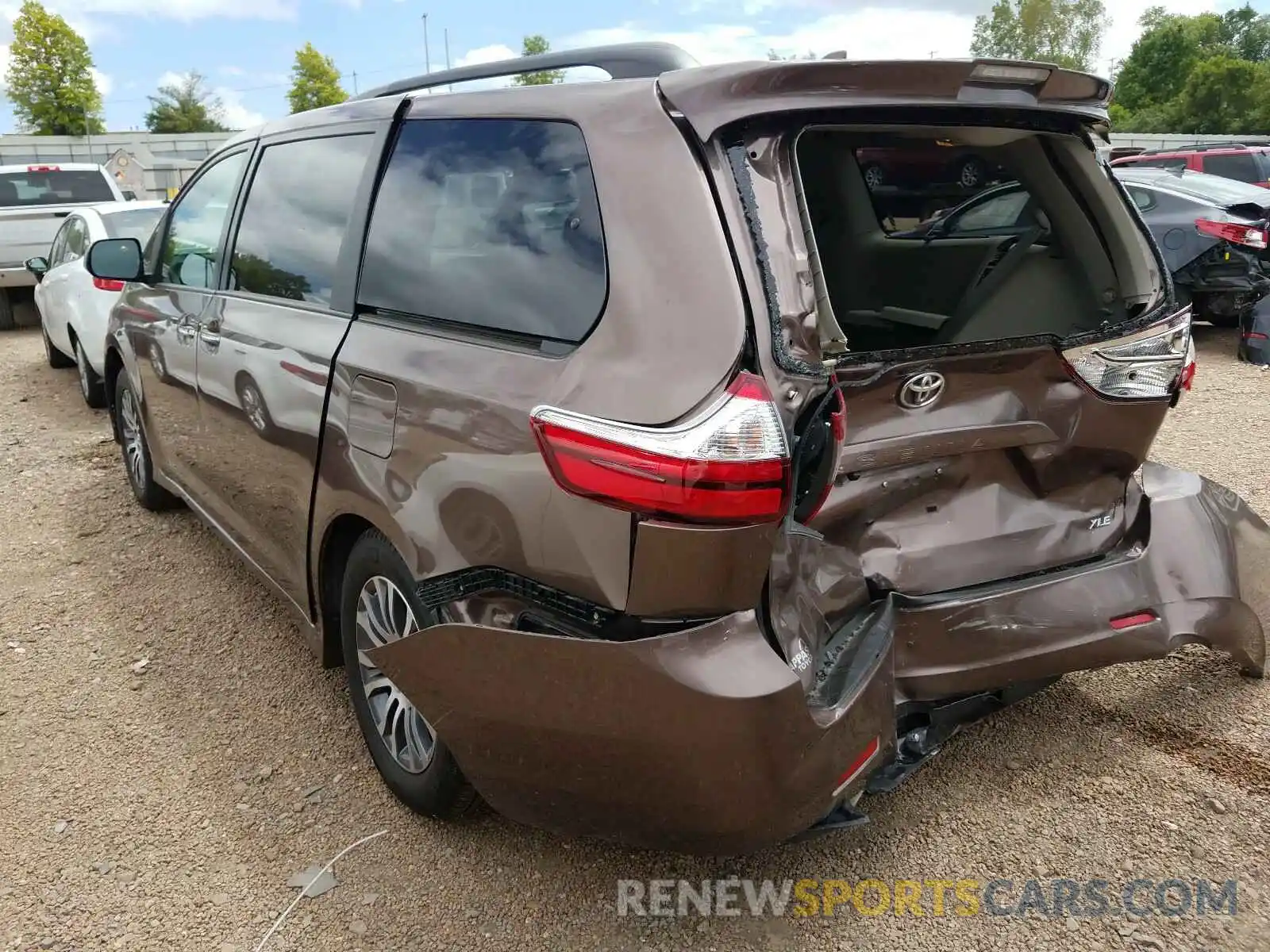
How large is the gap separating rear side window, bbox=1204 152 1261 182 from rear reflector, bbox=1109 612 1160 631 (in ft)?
48.3

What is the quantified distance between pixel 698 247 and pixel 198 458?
2.66 m

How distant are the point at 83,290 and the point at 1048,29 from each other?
8787 centimetres

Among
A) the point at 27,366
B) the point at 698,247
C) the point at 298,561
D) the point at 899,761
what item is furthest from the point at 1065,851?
the point at 27,366

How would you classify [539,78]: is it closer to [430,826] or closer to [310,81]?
[430,826]

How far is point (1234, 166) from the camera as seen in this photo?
48.0ft

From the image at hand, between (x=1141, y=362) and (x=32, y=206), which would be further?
(x=32, y=206)

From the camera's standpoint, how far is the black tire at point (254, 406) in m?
2.85

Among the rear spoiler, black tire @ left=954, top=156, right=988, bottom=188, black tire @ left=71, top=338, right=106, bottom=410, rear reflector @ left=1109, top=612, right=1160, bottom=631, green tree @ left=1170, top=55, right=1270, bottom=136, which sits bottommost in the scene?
black tire @ left=71, top=338, right=106, bottom=410

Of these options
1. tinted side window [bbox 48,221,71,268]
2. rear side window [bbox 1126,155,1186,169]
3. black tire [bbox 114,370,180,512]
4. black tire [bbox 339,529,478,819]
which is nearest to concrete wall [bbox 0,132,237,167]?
tinted side window [bbox 48,221,71,268]

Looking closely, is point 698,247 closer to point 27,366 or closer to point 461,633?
point 461,633

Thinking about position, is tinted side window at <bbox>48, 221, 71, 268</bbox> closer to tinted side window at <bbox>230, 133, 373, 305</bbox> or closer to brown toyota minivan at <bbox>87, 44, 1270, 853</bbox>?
tinted side window at <bbox>230, 133, 373, 305</bbox>

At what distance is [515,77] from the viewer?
7.86 feet

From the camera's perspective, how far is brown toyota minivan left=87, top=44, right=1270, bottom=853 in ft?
5.83

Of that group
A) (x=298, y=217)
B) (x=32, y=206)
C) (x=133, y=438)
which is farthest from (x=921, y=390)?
(x=32, y=206)
